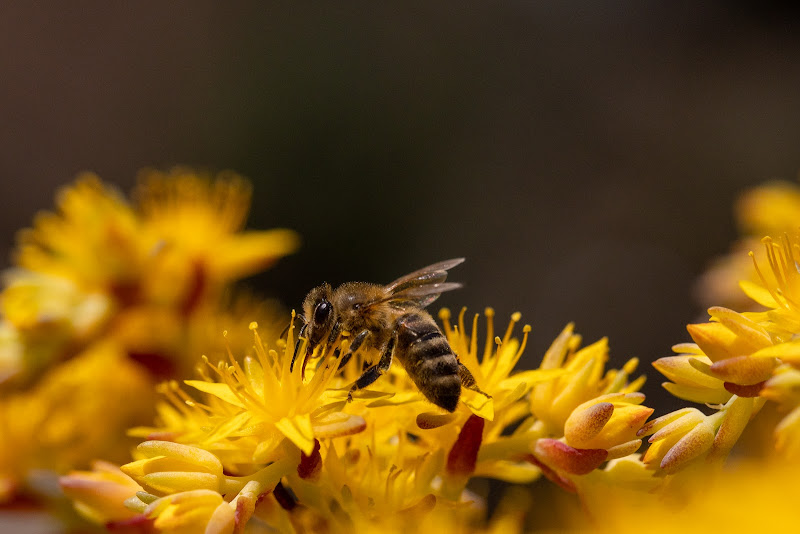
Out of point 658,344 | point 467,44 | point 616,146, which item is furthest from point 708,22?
point 658,344

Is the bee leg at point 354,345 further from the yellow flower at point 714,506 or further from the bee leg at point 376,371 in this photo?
the yellow flower at point 714,506

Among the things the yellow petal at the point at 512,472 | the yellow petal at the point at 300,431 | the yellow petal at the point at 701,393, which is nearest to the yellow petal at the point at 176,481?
the yellow petal at the point at 300,431

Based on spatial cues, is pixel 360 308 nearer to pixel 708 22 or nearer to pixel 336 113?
pixel 336 113

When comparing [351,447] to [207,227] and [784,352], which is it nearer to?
[784,352]

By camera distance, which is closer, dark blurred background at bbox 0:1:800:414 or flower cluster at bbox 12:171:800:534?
flower cluster at bbox 12:171:800:534

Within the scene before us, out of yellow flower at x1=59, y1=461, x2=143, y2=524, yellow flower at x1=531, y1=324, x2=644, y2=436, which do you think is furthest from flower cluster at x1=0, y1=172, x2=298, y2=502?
yellow flower at x1=531, y1=324, x2=644, y2=436

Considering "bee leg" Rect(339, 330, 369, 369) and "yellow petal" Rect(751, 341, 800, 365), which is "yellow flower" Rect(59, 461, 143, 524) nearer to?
"bee leg" Rect(339, 330, 369, 369)

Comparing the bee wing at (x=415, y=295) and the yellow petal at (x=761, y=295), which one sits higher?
the bee wing at (x=415, y=295)
